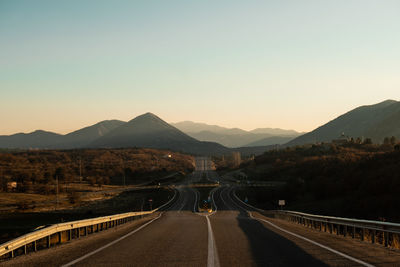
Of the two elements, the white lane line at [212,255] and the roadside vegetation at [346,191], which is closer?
the white lane line at [212,255]

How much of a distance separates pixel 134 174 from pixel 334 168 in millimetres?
98104

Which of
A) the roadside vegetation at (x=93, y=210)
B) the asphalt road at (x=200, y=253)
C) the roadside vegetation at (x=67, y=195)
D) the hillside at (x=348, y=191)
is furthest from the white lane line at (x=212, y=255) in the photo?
the roadside vegetation at (x=93, y=210)

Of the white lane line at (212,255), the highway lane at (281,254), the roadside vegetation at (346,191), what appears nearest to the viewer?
the white lane line at (212,255)

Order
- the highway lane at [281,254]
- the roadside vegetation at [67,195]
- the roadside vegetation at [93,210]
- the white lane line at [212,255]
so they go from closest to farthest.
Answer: the white lane line at [212,255]
the highway lane at [281,254]
the roadside vegetation at [93,210]
the roadside vegetation at [67,195]

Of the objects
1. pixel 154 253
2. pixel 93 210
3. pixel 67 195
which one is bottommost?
pixel 93 210

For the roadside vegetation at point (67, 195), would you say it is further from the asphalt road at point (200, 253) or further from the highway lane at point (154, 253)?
the asphalt road at point (200, 253)

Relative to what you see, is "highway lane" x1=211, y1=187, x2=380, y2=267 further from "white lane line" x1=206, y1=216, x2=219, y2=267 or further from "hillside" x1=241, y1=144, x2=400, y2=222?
"hillside" x1=241, y1=144, x2=400, y2=222

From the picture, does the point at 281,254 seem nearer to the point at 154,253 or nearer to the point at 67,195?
the point at 154,253

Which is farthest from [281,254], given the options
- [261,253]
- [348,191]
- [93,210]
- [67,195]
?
[67,195]

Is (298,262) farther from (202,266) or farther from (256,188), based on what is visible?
(256,188)

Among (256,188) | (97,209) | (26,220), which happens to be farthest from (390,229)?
(256,188)

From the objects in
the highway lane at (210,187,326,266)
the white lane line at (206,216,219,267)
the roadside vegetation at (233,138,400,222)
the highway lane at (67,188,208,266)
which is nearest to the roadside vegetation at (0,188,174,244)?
the roadside vegetation at (233,138,400,222)

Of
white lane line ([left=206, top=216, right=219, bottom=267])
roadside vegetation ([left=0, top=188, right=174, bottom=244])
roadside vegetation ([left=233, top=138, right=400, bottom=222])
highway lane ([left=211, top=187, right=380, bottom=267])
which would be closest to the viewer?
white lane line ([left=206, top=216, right=219, bottom=267])

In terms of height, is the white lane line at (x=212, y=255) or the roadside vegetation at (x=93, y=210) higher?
the white lane line at (x=212, y=255)
